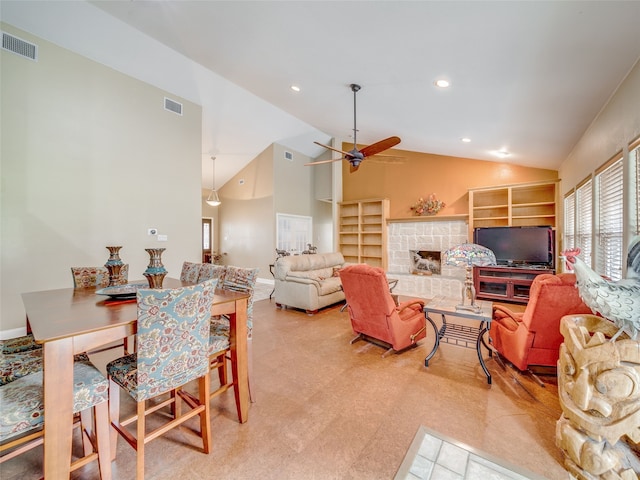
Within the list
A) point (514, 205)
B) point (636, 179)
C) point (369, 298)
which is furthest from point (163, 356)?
point (514, 205)

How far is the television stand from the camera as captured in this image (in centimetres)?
498

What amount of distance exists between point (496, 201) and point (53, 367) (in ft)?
22.5

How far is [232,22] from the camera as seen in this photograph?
2779mm

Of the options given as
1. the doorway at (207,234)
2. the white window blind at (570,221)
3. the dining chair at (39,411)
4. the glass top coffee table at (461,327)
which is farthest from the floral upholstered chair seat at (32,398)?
the doorway at (207,234)

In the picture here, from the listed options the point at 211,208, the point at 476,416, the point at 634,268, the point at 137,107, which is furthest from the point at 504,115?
the point at 211,208

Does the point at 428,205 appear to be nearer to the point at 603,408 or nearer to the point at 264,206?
the point at 264,206

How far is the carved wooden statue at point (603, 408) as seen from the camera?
1.37m

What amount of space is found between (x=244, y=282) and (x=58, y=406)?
122 cm

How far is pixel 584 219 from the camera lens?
3.46m

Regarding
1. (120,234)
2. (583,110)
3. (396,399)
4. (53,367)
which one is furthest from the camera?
(120,234)

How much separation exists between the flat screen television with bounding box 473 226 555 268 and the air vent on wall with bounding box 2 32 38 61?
7.53 metres

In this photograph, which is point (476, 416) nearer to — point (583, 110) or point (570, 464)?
point (570, 464)

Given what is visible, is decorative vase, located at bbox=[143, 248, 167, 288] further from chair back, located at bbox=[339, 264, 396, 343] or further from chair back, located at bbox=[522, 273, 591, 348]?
chair back, located at bbox=[522, 273, 591, 348]

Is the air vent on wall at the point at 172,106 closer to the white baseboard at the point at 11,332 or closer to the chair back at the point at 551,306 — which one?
the white baseboard at the point at 11,332
